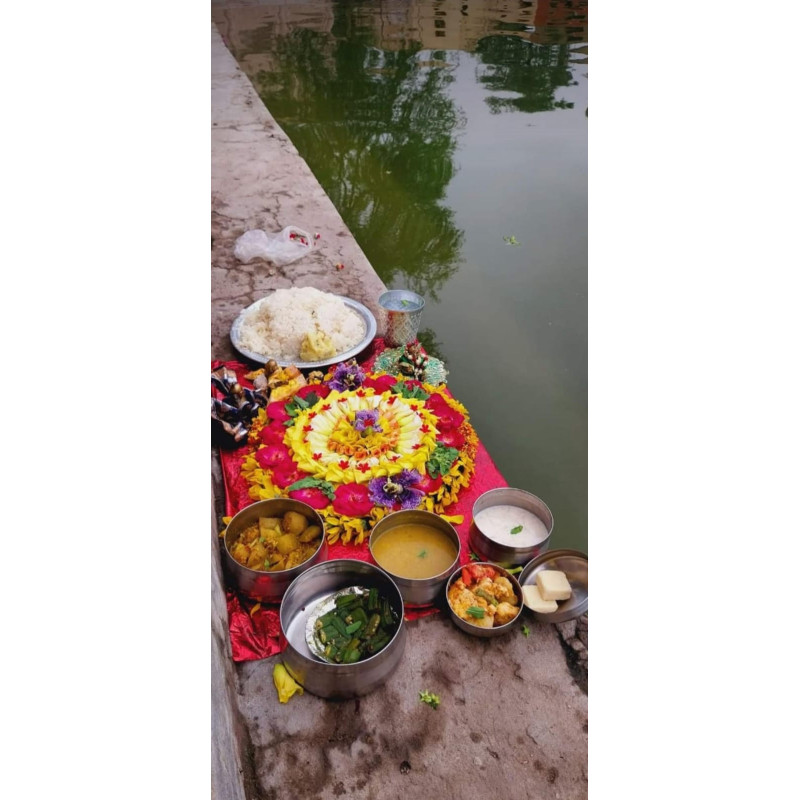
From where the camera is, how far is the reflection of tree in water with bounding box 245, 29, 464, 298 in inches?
249

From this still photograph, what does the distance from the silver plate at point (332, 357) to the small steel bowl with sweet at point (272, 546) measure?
1.38 meters

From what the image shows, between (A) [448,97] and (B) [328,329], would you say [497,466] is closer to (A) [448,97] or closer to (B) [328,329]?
(B) [328,329]

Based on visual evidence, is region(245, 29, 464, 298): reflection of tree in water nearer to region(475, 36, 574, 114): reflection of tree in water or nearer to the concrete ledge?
the concrete ledge

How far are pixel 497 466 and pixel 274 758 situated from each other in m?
2.20

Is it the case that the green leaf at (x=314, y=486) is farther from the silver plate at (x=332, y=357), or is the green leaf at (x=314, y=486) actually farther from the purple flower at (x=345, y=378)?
the silver plate at (x=332, y=357)

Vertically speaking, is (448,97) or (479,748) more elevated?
(448,97)

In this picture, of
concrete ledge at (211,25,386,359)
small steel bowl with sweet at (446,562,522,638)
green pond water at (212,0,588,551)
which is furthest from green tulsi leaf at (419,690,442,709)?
concrete ledge at (211,25,386,359)

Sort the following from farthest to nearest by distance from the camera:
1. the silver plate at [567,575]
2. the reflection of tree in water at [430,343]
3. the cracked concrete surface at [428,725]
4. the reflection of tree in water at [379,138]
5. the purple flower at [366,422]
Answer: the reflection of tree in water at [379,138]
the reflection of tree in water at [430,343]
the purple flower at [366,422]
the silver plate at [567,575]
the cracked concrete surface at [428,725]

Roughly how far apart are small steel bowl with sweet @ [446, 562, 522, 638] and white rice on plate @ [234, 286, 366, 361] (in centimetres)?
212

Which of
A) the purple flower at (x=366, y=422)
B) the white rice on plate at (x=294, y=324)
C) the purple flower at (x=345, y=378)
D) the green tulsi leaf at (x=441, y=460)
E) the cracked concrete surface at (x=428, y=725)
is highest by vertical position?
the white rice on plate at (x=294, y=324)

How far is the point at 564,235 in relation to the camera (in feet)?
20.5

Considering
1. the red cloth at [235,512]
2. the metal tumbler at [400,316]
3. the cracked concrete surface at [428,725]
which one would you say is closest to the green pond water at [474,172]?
the red cloth at [235,512]

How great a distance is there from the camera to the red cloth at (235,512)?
2.72 m

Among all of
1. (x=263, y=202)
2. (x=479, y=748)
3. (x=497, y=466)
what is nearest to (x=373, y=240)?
(x=263, y=202)
